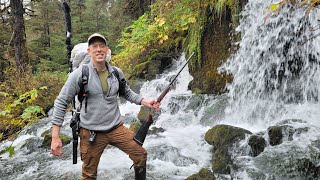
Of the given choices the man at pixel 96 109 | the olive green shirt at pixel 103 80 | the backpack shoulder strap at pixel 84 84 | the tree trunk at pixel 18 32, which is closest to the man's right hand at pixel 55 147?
the man at pixel 96 109

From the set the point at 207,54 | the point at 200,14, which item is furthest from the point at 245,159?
the point at 200,14

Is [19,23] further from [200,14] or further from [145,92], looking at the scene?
[200,14]

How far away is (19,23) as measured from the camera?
14406mm

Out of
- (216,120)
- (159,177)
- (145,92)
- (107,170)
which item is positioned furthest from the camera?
(145,92)

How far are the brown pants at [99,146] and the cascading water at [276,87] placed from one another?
2.42m

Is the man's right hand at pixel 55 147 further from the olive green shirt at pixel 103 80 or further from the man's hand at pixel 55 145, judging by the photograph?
the olive green shirt at pixel 103 80

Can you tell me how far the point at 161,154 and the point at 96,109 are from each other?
12.1 ft

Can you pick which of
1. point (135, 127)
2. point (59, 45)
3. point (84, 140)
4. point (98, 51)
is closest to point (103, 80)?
point (98, 51)

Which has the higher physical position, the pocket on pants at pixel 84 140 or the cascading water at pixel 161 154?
the pocket on pants at pixel 84 140

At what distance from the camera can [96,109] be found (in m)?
3.56

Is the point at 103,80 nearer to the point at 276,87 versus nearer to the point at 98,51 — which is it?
the point at 98,51

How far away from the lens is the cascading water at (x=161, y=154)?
6.20m

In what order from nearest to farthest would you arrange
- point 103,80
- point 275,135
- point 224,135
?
point 103,80 → point 275,135 → point 224,135

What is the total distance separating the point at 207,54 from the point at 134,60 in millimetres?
5723
